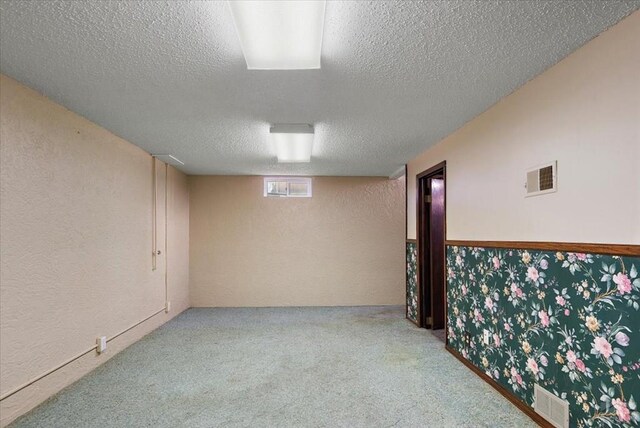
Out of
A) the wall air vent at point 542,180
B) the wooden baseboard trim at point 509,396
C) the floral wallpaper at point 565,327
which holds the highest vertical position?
the wall air vent at point 542,180

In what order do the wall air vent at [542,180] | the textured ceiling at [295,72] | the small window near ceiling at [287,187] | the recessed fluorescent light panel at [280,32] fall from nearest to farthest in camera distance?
1. the recessed fluorescent light panel at [280,32]
2. the textured ceiling at [295,72]
3. the wall air vent at [542,180]
4. the small window near ceiling at [287,187]

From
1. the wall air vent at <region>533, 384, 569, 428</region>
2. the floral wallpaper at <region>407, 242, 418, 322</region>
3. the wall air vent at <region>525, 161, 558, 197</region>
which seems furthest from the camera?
the floral wallpaper at <region>407, 242, 418, 322</region>

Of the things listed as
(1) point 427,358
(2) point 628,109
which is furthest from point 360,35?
(1) point 427,358

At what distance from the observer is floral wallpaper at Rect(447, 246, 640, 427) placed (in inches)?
65.3

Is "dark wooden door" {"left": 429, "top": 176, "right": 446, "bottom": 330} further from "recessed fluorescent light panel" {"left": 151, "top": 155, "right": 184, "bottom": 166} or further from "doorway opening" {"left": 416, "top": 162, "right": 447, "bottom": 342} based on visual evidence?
"recessed fluorescent light panel" {"left": 151, "top": 155, "right": 184, "bottom": 166}

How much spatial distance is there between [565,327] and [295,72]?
83.5 inches

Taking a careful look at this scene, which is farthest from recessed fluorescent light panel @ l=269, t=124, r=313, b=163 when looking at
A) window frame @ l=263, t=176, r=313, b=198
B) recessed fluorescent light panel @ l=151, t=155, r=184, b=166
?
window frame @ l=263, t=176, r=313, b=198

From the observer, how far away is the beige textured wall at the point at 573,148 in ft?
5.53

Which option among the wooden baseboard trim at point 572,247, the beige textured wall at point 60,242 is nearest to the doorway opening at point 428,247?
the wooden baseboard trim at point 572,247

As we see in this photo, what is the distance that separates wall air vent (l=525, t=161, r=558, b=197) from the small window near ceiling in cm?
414

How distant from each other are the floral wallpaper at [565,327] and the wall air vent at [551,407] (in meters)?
0.04

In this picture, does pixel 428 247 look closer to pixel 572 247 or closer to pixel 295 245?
pixel 295 245

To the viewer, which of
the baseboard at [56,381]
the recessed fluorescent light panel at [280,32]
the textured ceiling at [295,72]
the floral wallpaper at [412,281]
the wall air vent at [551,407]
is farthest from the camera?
the floral wallpaper at [412,281]

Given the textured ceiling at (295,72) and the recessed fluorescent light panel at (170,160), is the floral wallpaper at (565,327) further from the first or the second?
the recessed fluorescent light panel at (170,160)
